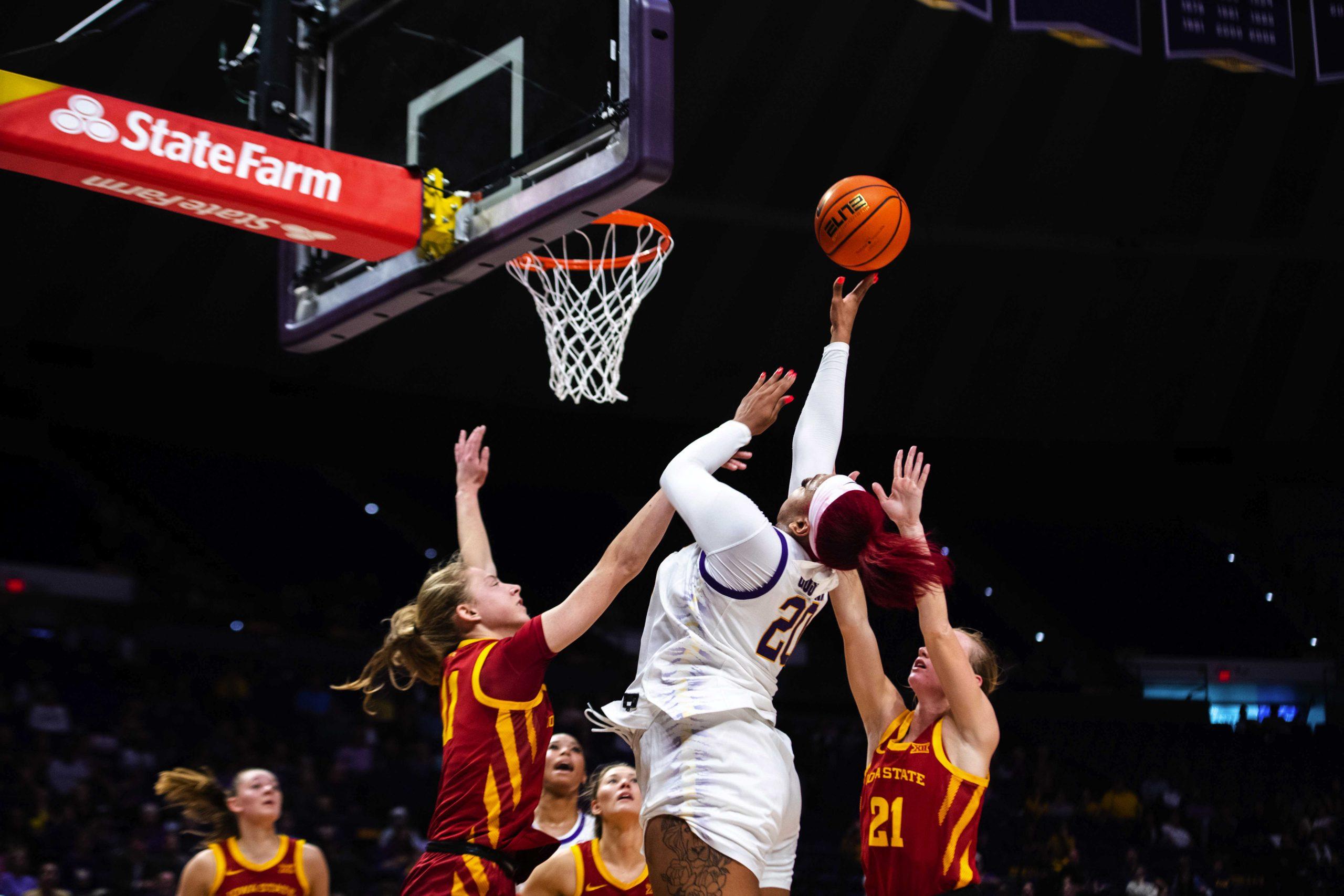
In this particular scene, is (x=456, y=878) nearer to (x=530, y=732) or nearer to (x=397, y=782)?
(x=530, y=732)

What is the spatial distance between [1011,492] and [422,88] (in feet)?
40.0

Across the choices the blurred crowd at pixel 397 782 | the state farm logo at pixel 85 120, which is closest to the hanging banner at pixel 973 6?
the state farm logo at pixel 85 120

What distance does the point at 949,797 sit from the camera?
3926 mm

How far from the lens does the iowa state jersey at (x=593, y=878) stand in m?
4.62

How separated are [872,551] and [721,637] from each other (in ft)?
1.54

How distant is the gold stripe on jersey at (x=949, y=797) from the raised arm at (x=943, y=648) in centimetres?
11

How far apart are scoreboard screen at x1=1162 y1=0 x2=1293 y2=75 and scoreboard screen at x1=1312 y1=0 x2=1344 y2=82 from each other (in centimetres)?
→ 30

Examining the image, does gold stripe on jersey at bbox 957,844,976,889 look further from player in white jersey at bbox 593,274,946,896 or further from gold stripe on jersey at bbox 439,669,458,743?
gold stripe on jersey at bbox 439,669,458,743

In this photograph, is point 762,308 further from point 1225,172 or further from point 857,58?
point 1225,172

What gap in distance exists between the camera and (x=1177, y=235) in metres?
13.7

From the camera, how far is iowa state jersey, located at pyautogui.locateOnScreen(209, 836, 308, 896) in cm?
556

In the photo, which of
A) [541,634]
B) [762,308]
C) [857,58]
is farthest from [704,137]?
[541,634]

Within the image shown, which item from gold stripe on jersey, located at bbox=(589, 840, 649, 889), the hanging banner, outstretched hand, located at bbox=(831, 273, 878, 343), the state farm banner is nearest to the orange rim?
the state farm banner

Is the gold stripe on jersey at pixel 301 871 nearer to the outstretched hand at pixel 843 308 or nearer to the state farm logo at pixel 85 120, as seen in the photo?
the state farm logo at pixel 85 120
